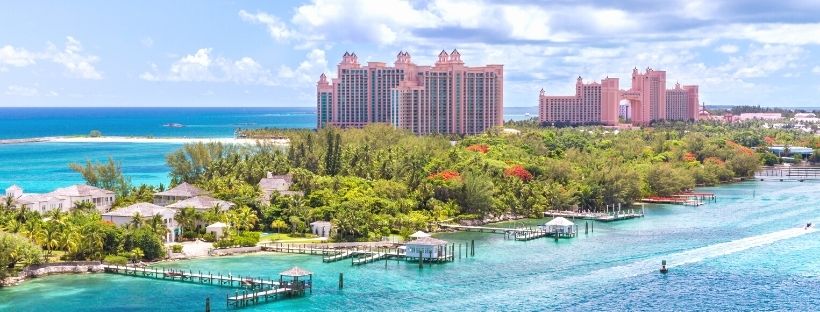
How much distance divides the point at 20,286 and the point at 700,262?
3385cm

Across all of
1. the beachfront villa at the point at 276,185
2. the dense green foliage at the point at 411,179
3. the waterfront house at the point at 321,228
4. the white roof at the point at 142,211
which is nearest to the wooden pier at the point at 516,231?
the dense green foliage at the point at 411,179

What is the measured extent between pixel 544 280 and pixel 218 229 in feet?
62.8

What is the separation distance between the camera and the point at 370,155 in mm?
81312

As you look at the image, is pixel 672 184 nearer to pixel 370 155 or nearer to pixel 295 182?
pixel 370 155

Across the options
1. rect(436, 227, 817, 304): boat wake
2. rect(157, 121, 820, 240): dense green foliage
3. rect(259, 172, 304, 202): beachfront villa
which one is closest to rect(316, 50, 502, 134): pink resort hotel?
rect(157, 121, 820, 240): dense green foliage

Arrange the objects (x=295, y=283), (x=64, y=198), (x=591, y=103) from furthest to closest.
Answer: (x=591, y=103)
(x=64, y=198)
(x=295, y=283)

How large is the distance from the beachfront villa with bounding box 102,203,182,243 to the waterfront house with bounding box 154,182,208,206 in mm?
7925

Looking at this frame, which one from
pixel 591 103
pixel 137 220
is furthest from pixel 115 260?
pixel 591 103

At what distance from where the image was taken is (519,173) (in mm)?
78188

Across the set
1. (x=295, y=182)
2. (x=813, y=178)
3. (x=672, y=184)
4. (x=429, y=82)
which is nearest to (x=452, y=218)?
(x=295, y=182)

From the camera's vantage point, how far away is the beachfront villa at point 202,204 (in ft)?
194

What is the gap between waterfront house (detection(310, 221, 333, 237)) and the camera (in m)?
58.1

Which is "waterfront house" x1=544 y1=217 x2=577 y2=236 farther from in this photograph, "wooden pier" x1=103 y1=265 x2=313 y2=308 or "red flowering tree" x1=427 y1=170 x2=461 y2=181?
"wooden pier" x1=103 y1=265 x2=313 y2=308

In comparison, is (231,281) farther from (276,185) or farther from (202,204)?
(276,185)
